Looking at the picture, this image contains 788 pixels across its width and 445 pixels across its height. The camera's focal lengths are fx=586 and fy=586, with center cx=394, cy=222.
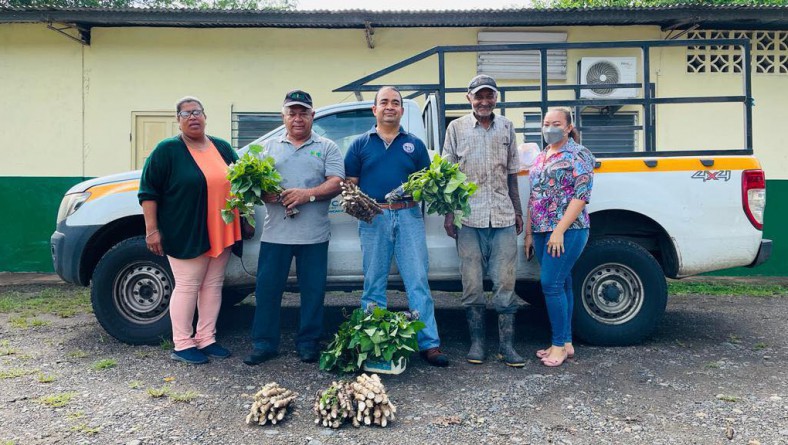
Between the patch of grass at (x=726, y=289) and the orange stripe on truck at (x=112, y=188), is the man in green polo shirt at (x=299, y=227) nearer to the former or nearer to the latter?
the orange stripe on truck at (x=112, y=188)

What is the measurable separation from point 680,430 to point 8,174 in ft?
31.3

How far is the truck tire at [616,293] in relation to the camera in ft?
15.8

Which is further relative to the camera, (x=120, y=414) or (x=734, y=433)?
(x=120, y=414)

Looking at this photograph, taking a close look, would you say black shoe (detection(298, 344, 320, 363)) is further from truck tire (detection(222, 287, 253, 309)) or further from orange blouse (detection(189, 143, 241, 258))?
truck tire (detection(222, 287, 253, 309))

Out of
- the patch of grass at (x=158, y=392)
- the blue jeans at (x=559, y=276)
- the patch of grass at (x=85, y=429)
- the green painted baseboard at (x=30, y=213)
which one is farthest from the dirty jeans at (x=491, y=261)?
the green painted baseboard at (x=30, y=213)

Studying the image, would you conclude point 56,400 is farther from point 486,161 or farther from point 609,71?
point 609,71

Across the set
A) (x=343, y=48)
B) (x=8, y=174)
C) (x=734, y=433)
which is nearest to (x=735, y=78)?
(x=343, y=48)

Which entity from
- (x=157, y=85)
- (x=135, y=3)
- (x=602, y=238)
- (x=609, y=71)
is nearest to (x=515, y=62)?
(x=609, y=71)

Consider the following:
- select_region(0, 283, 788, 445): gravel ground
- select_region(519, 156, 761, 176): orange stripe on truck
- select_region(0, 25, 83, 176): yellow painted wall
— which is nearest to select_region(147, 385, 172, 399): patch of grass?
select_region(0, 283, 788, 445): gravel ground

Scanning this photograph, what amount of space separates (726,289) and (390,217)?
19.2ft

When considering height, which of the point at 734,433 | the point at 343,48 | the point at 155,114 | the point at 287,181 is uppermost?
the point at 343,48

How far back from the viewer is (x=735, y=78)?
9156 millimetres

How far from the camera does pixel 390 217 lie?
14.0 ft

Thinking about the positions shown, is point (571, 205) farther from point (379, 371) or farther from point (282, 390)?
point (282, 390)
